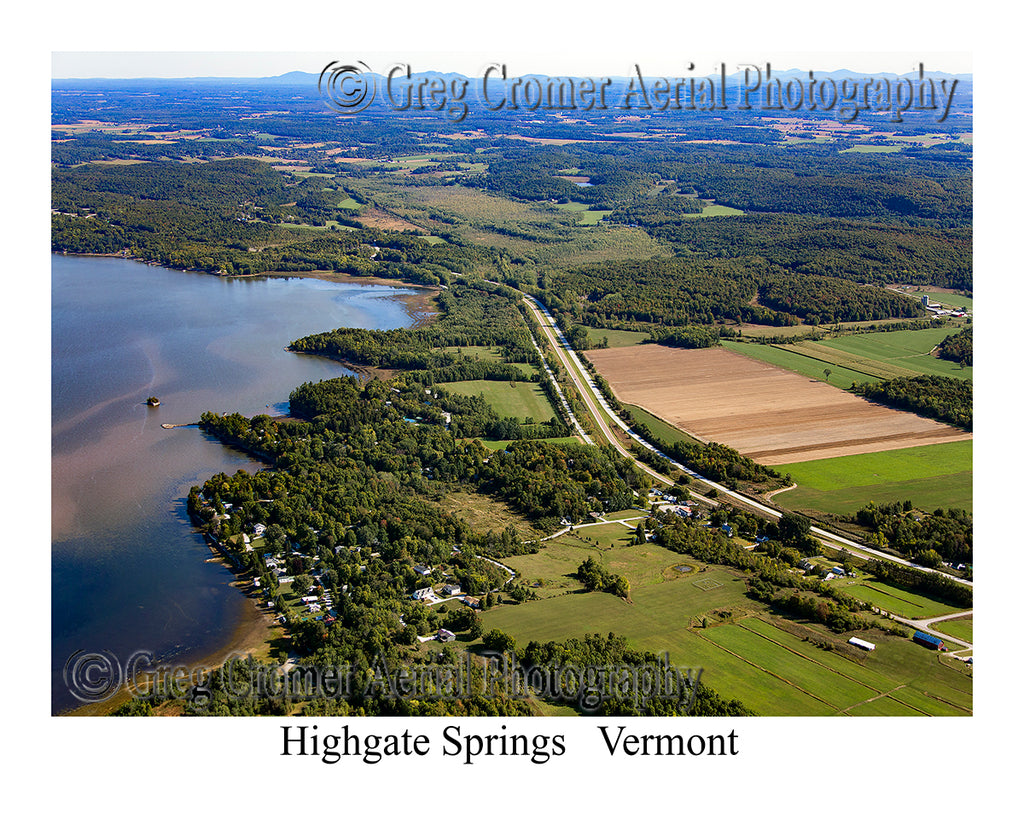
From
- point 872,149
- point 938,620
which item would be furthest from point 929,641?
point 872,149

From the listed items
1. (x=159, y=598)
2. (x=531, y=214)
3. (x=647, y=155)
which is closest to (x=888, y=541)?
(x=159, y=598)

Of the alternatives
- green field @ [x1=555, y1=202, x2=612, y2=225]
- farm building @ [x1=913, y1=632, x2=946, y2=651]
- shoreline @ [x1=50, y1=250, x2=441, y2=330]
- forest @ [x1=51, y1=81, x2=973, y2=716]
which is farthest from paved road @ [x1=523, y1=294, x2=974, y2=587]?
green field @ [x1=555, y1=202, x2=612, y2=225]

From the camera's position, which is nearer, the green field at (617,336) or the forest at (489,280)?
the forest at (489,280)

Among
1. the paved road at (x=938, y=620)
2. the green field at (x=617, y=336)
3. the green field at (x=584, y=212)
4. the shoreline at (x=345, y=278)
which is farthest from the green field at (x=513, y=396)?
the green field at (x=584, y=212)

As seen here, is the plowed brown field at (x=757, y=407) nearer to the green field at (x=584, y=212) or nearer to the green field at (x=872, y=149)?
the green field at (x=584, y=212)

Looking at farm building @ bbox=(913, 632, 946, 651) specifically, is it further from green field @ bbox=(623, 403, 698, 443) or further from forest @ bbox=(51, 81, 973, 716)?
green field @ bbox=(623, 403, 698, 443)

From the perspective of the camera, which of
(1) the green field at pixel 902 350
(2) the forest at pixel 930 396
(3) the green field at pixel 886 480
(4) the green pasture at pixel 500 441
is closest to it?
(3) the green field at pixel 886 480
